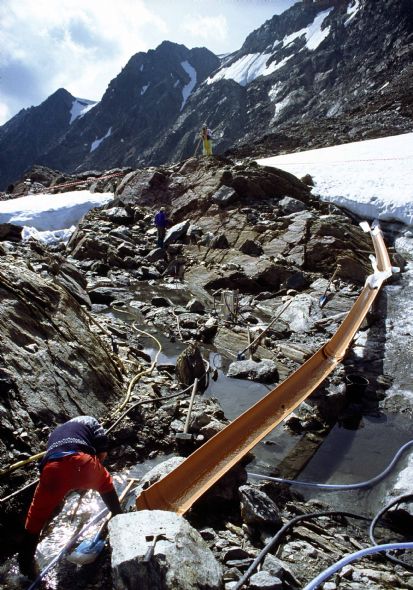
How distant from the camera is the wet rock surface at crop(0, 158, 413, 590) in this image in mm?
3742

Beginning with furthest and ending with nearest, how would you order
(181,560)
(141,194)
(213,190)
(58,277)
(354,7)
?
1. (354,7)
2. (141,194)
3. (213,190)
4. (58,277)
5. (181,560)

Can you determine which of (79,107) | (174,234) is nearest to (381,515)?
(174,234)

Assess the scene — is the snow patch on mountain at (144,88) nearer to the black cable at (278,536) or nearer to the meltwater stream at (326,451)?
the meltwater stream at (326,451)

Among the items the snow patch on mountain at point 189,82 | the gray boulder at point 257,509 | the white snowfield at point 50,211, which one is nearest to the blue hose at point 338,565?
the gray boulder at point 257,509

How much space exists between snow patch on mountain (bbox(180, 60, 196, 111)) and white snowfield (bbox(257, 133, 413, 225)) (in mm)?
89663

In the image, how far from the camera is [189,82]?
354ft

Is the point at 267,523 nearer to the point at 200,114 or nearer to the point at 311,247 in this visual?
the point at 311,247

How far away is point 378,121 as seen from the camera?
2656cm

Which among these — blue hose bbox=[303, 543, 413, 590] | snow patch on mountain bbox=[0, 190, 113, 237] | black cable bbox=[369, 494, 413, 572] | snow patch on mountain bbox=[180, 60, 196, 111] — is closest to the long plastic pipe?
blue hose bbox=[303, 543, 413, 590]

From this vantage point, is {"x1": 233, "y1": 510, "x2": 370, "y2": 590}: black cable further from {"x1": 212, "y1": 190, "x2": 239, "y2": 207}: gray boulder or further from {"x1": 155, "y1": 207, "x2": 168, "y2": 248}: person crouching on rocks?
{"x1": 212, "y1": 190, "x2": 239, "y2": 207}: gray boulder

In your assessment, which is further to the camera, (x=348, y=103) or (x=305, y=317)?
(x=348, y=103)

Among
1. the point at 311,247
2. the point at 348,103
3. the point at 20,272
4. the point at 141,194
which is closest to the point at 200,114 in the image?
the point at 348,103

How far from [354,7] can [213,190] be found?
66566 millimetres

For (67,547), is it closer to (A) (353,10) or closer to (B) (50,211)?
(B) (50,211)
